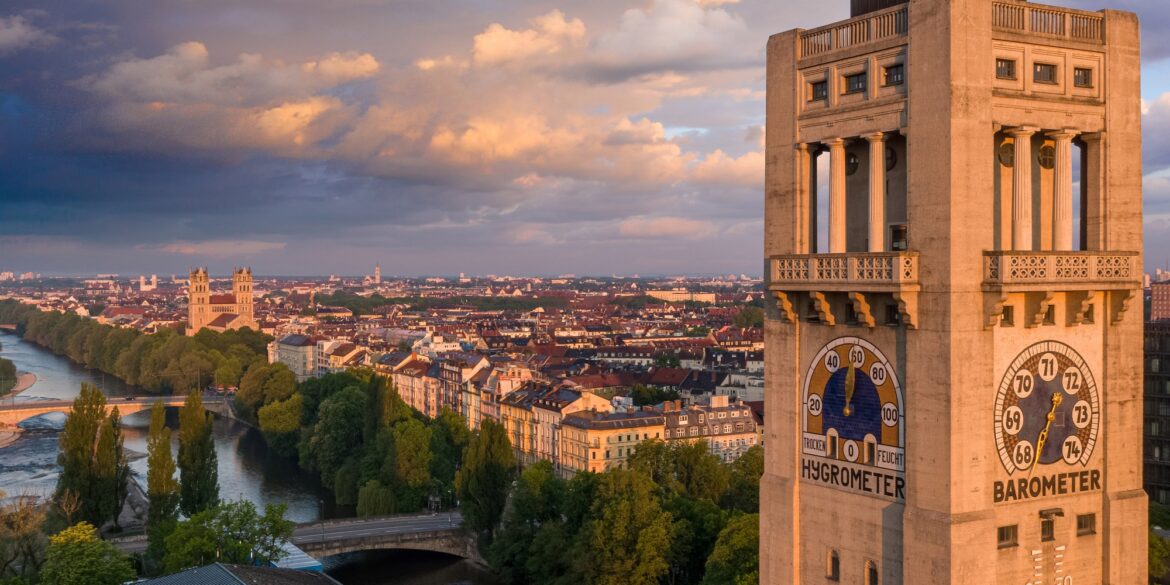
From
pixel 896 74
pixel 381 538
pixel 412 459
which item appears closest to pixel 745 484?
pixel 381 538

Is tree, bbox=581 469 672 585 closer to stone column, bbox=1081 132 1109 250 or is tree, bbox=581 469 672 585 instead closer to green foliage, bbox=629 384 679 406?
stone column, bbox=1081 132 1109 250

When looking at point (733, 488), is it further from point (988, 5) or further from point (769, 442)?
point (988, 5)

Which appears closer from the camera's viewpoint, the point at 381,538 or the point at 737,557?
the point at 737,557

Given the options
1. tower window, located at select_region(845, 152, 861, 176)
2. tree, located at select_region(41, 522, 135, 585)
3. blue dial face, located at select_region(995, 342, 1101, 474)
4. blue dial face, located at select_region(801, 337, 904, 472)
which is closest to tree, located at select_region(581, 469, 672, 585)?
tree, located at select_region(41, 522, 135, 585)

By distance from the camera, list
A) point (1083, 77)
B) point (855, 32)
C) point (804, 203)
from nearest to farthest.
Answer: point (1083, 77), point (855, 32), point (804, 203)

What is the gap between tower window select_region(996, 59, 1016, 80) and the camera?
15.3 m

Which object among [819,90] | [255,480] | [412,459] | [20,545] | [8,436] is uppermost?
[819,90]

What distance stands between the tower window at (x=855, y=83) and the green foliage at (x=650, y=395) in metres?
83.5

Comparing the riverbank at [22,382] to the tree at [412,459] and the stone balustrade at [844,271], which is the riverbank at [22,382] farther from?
the stone balustrade at [844,271]

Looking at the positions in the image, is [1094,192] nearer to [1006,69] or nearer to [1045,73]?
[1045,73]

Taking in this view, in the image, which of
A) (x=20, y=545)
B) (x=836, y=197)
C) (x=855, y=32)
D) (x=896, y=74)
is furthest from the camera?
(x=20, y=545)

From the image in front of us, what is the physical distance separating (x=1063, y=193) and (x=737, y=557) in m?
27.2

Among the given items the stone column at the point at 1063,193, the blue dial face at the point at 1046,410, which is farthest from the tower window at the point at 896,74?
the blue dial face at the point at 1046,410

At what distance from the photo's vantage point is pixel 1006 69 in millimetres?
15422
